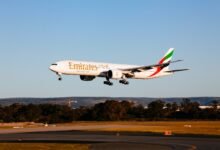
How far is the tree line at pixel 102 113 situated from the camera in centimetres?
14338

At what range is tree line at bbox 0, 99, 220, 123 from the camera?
143375mm

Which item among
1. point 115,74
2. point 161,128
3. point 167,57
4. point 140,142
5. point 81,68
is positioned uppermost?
point 167,57

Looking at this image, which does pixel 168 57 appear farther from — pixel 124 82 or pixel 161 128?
pixel 124 82

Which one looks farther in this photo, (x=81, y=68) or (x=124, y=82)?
(x=124, y=82)

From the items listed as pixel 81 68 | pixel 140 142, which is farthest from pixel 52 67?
pixel 140 142

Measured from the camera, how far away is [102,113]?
145625 mm

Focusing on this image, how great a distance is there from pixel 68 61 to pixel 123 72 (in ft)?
25.8

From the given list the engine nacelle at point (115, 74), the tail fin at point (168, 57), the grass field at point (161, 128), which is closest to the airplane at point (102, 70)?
the engine nacelle at point (115, 74)

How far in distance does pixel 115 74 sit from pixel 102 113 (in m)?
77.6

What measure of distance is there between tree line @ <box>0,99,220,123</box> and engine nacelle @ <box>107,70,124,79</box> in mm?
71358

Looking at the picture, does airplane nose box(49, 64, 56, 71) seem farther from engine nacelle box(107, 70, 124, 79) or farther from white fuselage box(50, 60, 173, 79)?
engine nacelle box(107, 70, 124, 79)

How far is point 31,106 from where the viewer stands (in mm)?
153500

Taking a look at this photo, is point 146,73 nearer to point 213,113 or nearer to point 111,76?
point 111,76

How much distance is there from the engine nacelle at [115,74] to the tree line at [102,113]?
7136cm
